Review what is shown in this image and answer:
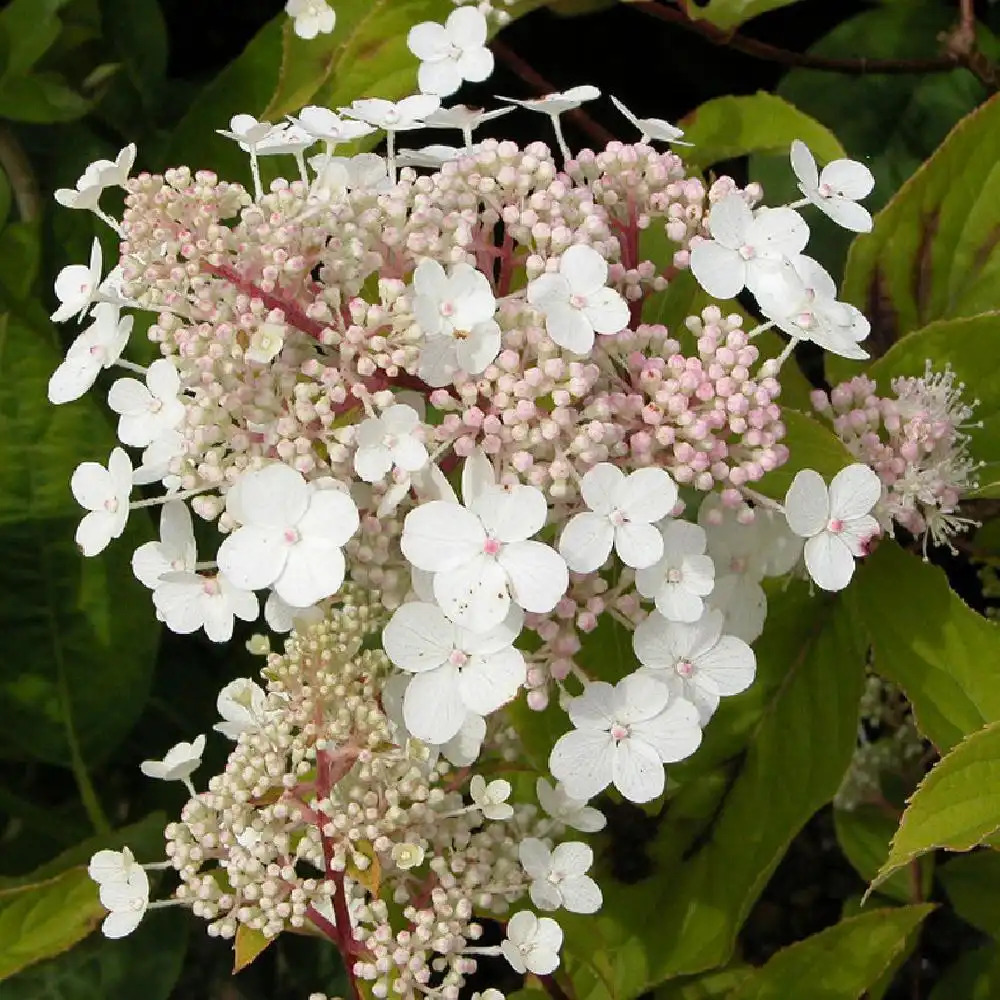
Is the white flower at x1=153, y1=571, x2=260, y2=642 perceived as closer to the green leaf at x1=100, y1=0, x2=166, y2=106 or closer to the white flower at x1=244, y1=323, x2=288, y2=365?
the white flower at x1=244, y1=323, x2=288, y2=365

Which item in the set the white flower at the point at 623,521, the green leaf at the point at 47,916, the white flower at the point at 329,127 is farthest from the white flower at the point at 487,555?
the green leaf at the point at 47,916

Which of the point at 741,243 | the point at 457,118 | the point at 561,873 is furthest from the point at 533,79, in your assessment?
the point at 561,873

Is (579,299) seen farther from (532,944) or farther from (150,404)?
(532,944)

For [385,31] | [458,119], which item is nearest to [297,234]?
[458,119]

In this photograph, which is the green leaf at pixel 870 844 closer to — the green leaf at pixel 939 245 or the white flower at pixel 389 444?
the green leaf at pixel 939 245

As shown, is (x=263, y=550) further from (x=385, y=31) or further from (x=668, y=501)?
(x=385, y=31)

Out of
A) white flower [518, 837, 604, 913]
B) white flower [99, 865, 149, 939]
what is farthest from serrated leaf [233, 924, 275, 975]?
white flower [518, 837, 604, 913]
